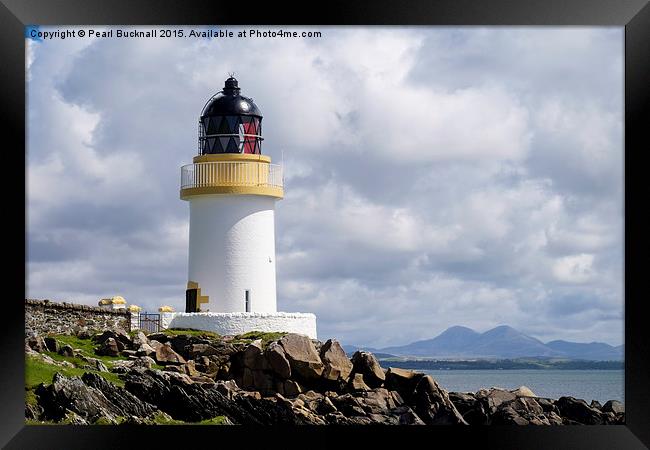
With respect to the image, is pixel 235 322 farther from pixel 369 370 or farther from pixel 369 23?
pixel 369 23

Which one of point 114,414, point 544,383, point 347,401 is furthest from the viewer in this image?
point 544,383

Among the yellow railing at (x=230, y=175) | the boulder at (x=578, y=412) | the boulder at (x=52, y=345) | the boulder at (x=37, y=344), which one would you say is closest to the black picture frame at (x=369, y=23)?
the boulder at (x=37, y=344)

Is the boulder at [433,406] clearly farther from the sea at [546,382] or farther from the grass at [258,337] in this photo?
the sea at [546,382]

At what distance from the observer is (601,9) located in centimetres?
1105

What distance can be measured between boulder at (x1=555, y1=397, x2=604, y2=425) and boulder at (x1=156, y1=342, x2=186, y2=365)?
7.30m

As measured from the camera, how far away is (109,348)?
70.3 feet

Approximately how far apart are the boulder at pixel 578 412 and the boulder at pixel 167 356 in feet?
23.9

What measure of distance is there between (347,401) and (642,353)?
10.5 m

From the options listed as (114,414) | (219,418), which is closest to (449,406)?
(219,418)

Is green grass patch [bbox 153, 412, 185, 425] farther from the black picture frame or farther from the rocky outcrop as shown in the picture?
the black picture frame

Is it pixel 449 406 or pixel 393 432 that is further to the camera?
pixel 449 406

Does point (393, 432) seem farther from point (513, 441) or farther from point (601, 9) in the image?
point (601, 9)

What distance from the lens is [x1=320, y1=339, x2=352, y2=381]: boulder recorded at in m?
21.7

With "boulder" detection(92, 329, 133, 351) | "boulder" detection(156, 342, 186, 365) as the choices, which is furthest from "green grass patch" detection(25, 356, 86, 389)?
"boulder" detection(156, 342, 186, 365)
